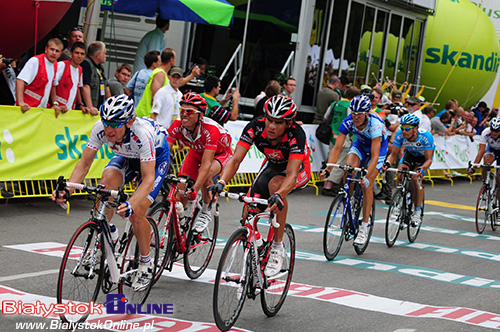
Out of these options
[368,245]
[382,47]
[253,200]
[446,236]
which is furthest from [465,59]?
[253,200]

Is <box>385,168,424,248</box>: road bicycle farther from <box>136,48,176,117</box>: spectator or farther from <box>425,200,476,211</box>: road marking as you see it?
<box>425,200,476,211</box>: road marking

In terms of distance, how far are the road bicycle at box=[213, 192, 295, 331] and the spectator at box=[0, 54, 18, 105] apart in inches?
240

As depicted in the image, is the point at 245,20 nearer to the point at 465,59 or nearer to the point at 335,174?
the point at 335,174

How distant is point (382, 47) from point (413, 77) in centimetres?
278

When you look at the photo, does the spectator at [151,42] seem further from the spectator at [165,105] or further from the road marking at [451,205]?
the road marking at [451,205]

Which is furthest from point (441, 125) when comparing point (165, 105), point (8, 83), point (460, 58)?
point (8, 83)

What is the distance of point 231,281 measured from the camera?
6148 mm

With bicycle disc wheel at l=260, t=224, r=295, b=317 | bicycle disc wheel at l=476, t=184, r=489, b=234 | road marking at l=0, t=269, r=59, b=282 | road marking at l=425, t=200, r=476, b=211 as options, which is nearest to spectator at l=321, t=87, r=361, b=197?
road marking at l=425, t=200, r=476, b=211

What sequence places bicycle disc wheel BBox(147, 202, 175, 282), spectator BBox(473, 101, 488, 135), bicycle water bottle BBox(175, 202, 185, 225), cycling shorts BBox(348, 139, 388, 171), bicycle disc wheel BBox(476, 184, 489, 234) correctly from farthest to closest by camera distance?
spectator BBox(473, 101, 488, 135) < bicycle disc wheel BBox(476, 184, 489, 234) < cycling shorts BBox(348, 139, 388, 171) < bicycle water bottle BBox(175, 202, 185, 225) < bicycle disc wheel BBox(147, 202, 175, 282)

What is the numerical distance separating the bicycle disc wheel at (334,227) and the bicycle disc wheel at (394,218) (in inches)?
56.6

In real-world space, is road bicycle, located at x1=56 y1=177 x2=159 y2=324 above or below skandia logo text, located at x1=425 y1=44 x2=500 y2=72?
below

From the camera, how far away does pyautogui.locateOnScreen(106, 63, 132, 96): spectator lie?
1256 cm

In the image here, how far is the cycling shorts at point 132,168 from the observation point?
22.0ft

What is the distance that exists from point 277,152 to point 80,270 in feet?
7.79
